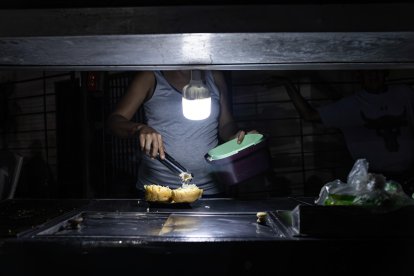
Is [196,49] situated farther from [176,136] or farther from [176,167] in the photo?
[176,136]

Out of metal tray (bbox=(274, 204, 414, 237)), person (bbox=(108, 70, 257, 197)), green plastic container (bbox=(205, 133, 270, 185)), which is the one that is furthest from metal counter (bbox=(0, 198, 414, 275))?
person (bbox=(108, 70, 257, 197))

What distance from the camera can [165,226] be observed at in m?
2.09

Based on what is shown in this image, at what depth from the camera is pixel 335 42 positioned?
5.29ft

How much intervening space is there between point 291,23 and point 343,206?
0.81 metres

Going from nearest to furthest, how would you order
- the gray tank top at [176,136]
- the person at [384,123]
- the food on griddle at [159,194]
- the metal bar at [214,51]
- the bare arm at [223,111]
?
the metal bar at [214,51] → the food on griddle at [159,194] → the gray tank top at [176,136] → the bare arm at [223,111] → the person at [384,123]

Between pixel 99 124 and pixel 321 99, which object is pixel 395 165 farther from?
pixel 99 124

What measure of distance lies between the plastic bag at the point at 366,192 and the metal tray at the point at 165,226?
317 mm

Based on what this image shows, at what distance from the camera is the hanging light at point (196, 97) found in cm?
242

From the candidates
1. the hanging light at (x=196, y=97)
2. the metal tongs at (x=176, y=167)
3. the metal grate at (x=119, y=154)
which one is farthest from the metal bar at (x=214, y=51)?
the metal grate at (x=119, y=154)

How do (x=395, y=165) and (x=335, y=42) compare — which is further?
(x=395, y=165)

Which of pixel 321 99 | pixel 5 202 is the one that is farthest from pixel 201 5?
pixel 321 99

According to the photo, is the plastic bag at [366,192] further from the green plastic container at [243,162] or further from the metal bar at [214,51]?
the green plastic container at [243,162]

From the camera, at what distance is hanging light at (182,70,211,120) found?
95.3 inches

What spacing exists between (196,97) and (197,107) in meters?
0.09
